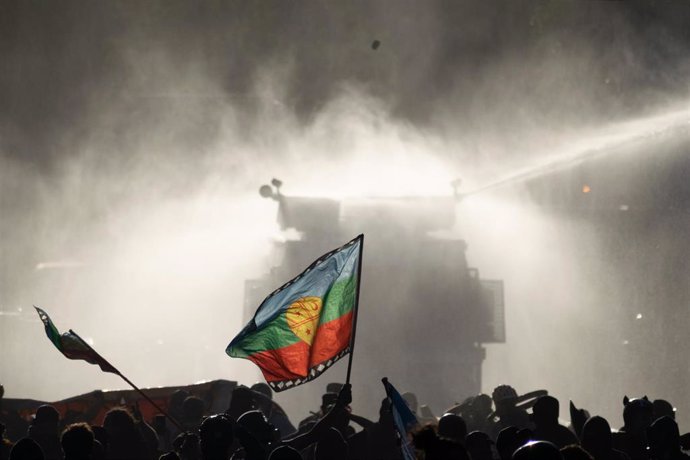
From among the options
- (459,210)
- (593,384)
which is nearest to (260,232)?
(459,210)

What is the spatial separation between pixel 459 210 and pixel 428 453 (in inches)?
857

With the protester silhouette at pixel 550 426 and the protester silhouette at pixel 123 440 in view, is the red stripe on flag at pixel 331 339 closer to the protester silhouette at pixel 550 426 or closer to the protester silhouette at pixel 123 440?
the protester silhouette at pixel 123 440

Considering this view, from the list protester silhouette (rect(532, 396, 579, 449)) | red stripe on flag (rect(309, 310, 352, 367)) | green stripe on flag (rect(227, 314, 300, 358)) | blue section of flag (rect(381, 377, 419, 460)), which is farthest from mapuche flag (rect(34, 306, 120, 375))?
protester silhouette (rect(532, 396, 579, 449))

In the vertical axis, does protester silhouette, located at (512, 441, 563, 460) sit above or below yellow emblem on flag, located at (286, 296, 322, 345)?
below

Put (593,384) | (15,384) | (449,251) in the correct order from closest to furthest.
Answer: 1. (449,251)
2. (593,384)
3. (15,384)

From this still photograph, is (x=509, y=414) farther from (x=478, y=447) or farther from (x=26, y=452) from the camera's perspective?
(x=26, y=452)

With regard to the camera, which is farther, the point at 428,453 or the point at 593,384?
the point at 593,384

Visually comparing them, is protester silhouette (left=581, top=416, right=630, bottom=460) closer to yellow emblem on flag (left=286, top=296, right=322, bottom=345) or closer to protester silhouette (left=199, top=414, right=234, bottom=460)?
yellow emblem on flag (left=286, top=296, right=322, bottom=345)

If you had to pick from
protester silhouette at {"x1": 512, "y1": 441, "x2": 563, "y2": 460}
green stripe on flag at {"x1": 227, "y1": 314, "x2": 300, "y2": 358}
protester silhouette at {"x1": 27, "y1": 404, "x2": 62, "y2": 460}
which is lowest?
protester silhouette at {"x1": 27, "y1": 404, "x2": 62, "y2": 460}

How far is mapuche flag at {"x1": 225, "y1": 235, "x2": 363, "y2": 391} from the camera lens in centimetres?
621

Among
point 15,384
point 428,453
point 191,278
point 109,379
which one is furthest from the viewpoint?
point 191,278

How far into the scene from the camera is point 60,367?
33500 millimetres

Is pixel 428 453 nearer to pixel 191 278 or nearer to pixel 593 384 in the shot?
pixel 593 384

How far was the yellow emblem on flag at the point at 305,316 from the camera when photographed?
6312 millimetres
